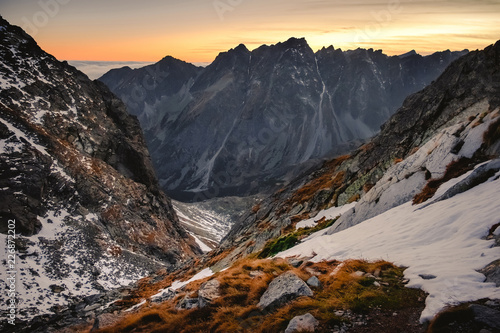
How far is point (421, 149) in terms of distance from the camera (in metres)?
22.6

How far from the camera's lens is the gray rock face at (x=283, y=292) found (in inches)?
408

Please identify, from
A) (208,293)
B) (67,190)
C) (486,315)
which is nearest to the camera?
(486,315)

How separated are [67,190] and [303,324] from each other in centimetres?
8008

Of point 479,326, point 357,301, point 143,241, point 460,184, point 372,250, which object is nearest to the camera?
point 479,326

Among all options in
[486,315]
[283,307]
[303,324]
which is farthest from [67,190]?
[486,315]

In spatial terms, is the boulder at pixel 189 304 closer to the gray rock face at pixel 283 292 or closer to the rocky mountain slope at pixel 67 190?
the gray rock face at pixel 283 292

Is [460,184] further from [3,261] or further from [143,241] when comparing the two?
[143,241]

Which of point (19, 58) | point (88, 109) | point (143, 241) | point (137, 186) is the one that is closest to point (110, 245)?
point (143, 241)

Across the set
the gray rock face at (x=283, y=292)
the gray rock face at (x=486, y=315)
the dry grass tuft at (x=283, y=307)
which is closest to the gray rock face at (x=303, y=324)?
the dry grass tuft at (x=283, y=307)

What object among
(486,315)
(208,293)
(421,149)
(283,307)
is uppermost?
(421,149)

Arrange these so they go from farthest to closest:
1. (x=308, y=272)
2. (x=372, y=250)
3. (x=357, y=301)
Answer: (x=372, y=250)
(x=308, y=272)
(x=357, y=301)

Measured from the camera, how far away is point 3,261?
50.9 metres

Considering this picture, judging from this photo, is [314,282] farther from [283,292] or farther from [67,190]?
[67,190]

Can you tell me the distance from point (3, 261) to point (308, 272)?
5828 cm
